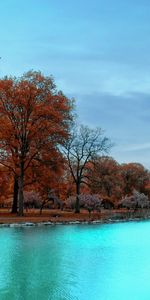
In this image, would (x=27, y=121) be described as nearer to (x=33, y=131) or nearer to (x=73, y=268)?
(x=33, y=131)

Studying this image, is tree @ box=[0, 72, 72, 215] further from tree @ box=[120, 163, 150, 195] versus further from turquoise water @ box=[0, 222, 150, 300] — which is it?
tree @ box=[120, 163, 150, 195]

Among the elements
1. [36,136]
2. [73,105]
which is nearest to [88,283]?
[36,136]

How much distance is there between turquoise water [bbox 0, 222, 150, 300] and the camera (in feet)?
42.5

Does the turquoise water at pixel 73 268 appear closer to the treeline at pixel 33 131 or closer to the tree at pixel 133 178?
the treeline at pixel 33 131

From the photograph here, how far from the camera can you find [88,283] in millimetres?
14180

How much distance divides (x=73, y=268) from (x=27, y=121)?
2631 cm

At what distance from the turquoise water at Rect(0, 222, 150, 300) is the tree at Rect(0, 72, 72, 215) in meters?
15.1

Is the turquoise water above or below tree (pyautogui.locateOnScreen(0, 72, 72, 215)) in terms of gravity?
below

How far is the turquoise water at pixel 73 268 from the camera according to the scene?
13.0 metres

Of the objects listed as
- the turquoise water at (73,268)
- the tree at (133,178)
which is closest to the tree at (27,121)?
the turquoise water at (73,268)

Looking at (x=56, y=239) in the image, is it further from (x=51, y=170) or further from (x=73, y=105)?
(x=73, y=105)

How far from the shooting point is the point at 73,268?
655 inches

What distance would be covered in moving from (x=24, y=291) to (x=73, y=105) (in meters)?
34.5

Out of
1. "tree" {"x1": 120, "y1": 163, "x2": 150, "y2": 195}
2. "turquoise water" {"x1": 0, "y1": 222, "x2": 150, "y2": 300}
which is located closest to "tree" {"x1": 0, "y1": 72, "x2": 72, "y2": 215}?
"turquoise water" {"x1": 0, "y1": 222, "x2": 150, "y2": 300}
